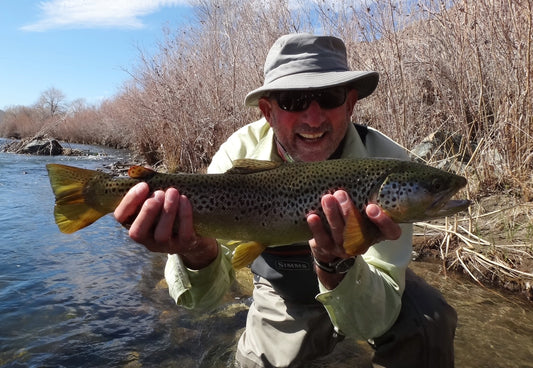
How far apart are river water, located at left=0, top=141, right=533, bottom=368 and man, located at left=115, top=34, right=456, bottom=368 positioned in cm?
59

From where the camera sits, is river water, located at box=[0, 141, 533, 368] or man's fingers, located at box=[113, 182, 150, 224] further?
river water, located at box=[0, 141, 533, 368]

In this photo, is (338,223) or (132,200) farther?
(132,200)

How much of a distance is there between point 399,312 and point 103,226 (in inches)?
265

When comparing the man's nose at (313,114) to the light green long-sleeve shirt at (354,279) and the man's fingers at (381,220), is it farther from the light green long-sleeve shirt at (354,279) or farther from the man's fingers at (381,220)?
the man's fingers at (381,220)

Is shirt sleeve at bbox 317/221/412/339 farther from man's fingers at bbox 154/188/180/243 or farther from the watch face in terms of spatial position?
man's fingers at bbox 154/188/180/243

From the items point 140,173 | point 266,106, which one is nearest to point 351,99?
point 266,106

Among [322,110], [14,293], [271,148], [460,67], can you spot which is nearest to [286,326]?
[271,148]

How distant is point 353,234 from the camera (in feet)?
6.72

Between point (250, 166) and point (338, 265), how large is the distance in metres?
0.69

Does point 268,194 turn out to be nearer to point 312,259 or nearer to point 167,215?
point 167,215

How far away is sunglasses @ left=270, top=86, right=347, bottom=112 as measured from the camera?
269 cm

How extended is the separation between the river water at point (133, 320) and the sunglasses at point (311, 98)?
1904 mm

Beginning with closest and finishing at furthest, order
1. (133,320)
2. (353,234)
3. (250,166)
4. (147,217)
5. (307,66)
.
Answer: (353,234) < (147,217) < (250,166) < (307,66) < (133,320)

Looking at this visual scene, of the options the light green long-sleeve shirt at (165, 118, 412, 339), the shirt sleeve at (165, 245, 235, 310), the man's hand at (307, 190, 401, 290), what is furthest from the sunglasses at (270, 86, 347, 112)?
the shirt sleeve at (165, 245, 235, 310)
